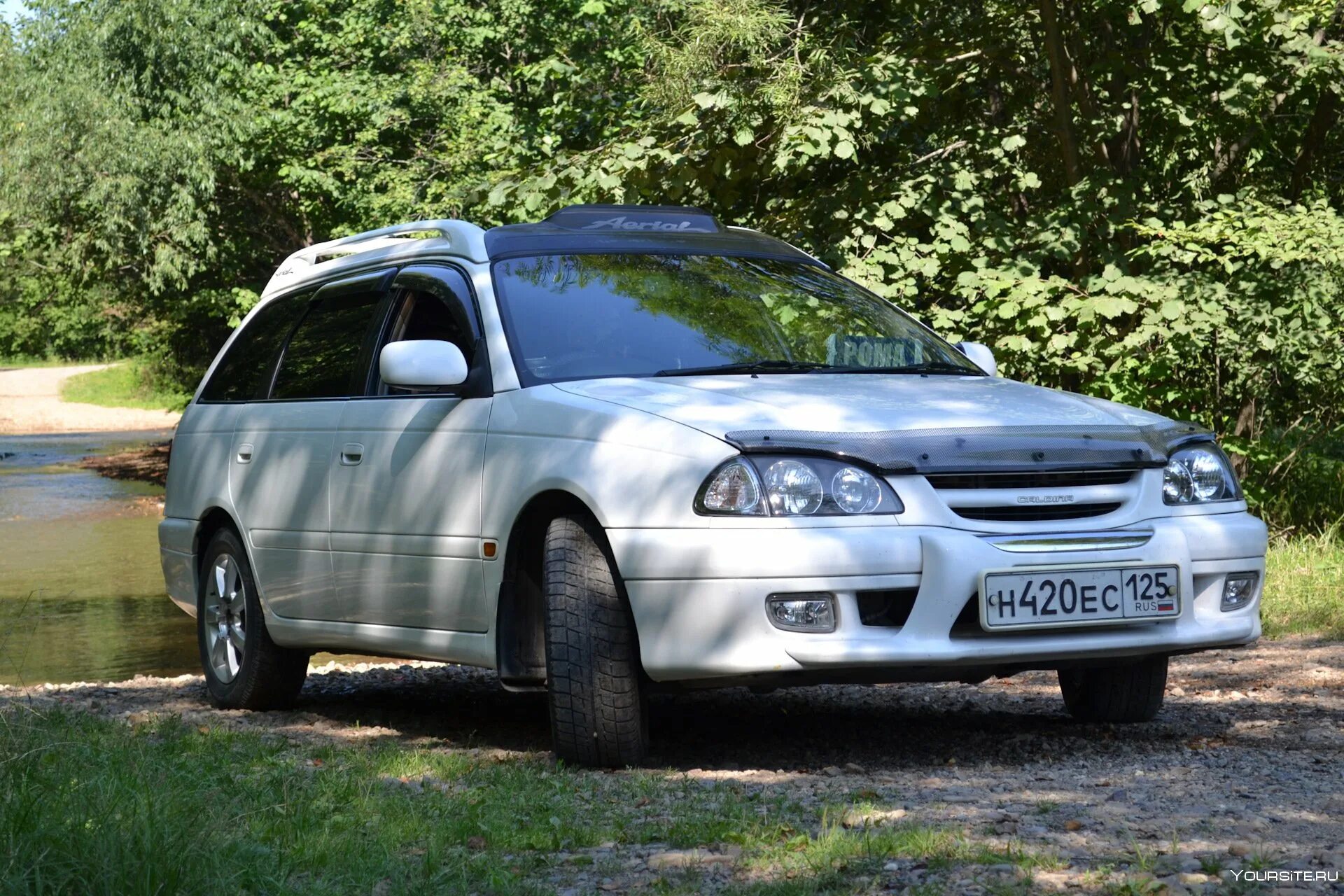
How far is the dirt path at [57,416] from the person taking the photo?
50.2 m

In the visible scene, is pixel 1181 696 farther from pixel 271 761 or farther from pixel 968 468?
pixel 271 761

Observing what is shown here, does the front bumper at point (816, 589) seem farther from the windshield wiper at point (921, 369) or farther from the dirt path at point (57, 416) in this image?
the dirt path at point (57, 416)

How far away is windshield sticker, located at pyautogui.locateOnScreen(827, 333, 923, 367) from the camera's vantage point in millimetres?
5809

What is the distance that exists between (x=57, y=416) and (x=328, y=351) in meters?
50.9

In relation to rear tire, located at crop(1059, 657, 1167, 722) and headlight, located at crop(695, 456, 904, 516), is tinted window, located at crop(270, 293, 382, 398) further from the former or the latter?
rear tire, located at crop(1059, 657, 1167, 722)

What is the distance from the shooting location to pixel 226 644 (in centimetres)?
717

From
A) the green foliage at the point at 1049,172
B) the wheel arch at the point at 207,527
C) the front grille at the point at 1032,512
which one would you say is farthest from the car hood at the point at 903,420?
the green foliage at the point at 1049,172

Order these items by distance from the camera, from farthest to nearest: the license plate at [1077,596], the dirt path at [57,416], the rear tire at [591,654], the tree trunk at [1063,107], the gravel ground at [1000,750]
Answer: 1. the dirt path at [57,416]
2. the tree trunk at [1063,107]
3. the rear tire at [591,654]
4. the license plate at [1077,596]
5. the gravel ground at [1000,750]

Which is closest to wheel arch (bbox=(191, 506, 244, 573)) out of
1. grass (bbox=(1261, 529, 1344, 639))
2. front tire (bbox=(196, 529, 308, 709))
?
front tire (bbox=(196, 529, 308, 709))

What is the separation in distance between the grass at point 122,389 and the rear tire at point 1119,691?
50465 millimetres

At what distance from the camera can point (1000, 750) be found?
5.51 meters

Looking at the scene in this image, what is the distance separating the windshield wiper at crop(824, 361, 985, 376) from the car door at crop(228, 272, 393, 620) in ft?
5.98

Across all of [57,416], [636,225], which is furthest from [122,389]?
[636,225]

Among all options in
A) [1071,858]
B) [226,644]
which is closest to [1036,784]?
[1071,858]
